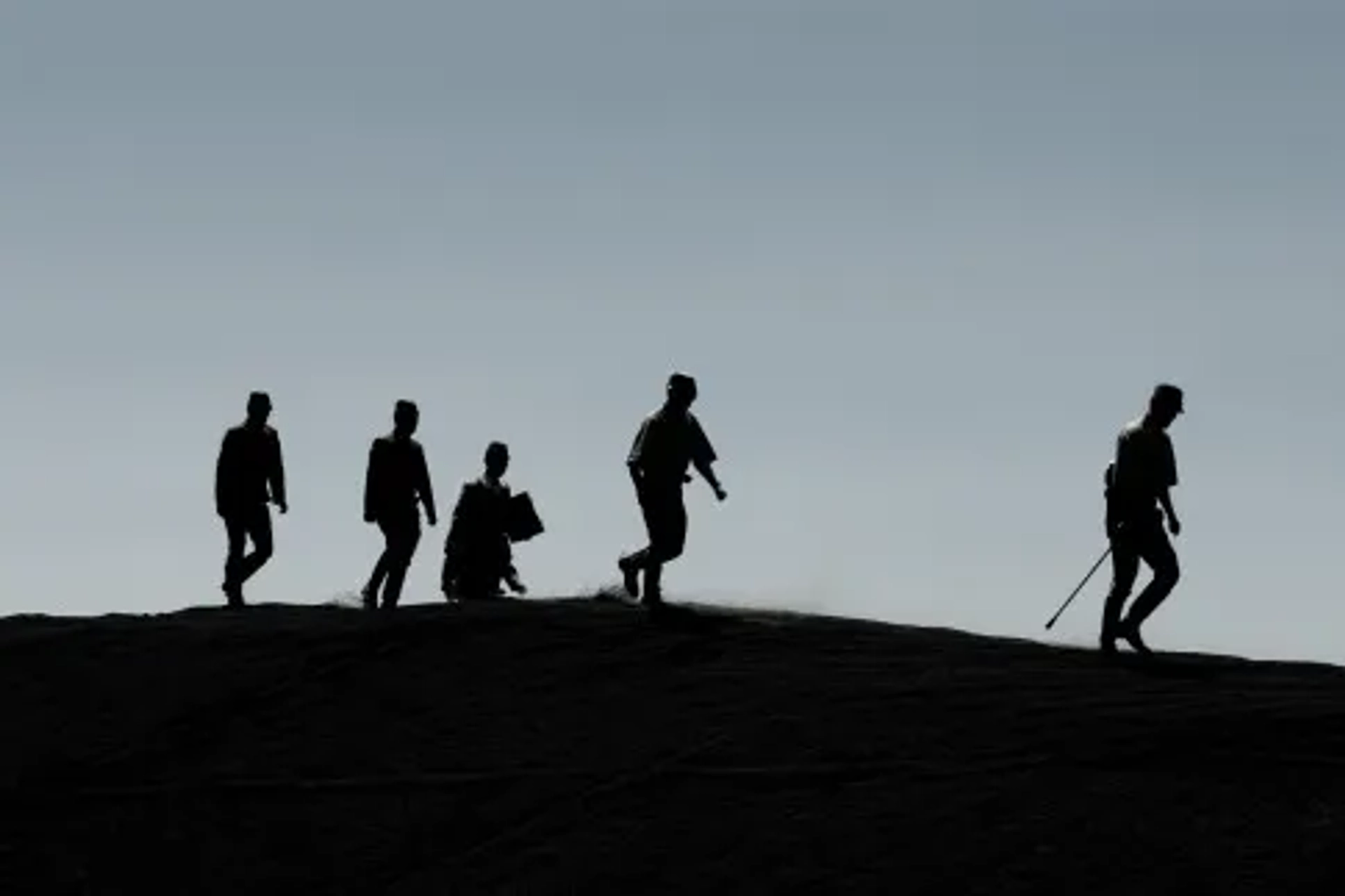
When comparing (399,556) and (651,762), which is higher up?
(399,556)

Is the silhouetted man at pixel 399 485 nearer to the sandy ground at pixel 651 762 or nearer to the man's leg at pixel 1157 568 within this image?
the sandy ground at pixel 651 762

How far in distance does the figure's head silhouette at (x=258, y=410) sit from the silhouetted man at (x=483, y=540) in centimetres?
225

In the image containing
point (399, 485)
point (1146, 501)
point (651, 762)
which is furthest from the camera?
point (399, 485)

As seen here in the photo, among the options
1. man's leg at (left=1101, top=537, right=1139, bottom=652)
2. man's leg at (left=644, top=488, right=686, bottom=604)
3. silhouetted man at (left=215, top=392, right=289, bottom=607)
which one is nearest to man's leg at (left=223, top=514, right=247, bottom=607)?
silhouetted man at (left=215, top=392, right=289, bottom=607)

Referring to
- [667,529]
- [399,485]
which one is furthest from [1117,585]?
[399,485]

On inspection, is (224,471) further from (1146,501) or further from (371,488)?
(1146,501)

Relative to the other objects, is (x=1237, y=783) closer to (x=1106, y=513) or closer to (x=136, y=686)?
(x=1106, y=513)

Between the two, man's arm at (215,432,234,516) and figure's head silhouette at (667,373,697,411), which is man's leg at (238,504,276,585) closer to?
man's arm at (215,432,234,516)

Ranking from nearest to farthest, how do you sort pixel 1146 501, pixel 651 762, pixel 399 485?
1. pixel 651 762
2. pixel 1146 501
3. pixel 399 485

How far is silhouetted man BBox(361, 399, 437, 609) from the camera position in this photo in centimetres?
2898

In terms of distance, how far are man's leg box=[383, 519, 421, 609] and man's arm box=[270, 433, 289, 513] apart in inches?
44.1

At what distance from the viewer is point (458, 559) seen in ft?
101

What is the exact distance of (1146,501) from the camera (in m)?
25.0

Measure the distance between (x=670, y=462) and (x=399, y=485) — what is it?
3.71 meters
